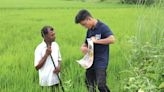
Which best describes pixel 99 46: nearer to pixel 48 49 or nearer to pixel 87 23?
pixel 87 23

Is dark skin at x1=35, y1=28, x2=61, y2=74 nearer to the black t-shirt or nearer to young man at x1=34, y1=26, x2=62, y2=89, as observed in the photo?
young man at x1=34, y1=26, x2=62, y2=89

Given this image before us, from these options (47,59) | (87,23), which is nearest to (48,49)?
(47,59)

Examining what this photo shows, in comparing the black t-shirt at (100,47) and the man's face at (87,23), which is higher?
the man's face at (87,23)

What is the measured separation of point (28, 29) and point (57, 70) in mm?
5491

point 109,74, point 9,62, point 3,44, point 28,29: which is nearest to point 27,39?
point 3,44

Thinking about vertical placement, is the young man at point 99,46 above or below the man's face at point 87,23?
below

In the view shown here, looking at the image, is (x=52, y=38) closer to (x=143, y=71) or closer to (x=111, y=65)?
(x=143, y=71)

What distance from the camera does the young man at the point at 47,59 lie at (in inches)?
143

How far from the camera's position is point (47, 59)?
368cm

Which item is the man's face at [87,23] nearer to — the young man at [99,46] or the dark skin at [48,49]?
the young man at [99,46]

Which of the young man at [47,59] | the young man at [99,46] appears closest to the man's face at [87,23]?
the young man at [99,46]

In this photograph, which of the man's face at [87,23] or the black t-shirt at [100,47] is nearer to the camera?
the man's face at [87,23]

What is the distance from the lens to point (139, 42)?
367cm

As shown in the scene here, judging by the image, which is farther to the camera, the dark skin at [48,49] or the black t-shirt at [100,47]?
the black t-shirt at [100,47]
